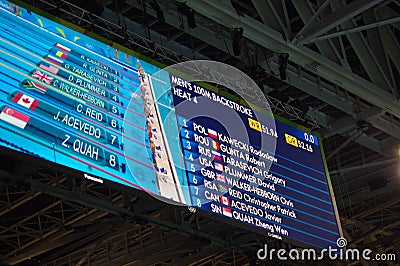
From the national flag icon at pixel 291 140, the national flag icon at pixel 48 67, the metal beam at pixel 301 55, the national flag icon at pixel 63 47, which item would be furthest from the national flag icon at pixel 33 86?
the national flag icon at pixel 291 140

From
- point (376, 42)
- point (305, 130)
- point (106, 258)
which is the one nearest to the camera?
point (305, 130)

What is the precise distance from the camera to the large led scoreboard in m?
6.75

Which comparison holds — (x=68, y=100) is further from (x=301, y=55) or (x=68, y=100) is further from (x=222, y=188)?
(x=301, y=55)

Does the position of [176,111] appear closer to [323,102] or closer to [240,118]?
[240,118]

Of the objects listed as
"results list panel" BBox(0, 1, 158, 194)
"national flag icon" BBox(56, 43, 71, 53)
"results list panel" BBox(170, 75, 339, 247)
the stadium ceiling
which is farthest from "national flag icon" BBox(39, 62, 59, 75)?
"results list panel" BBox(170, 75, 339, 247)

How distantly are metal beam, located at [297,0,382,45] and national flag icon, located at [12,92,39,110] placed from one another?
13.8 ft

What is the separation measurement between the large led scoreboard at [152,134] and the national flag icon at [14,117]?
0.01 meters

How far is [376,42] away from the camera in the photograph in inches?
417

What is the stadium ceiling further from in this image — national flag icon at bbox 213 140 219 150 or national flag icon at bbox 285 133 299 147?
national flag icon at bbox 213 140 219 150

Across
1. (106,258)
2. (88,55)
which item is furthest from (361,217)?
(88,55)

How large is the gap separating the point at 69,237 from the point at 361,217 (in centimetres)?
650

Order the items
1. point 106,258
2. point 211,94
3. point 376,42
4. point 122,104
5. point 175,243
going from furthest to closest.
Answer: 1. point 106,258
2. point 175,243
3. point 376,42
4. point 211,94
5. point 122,104

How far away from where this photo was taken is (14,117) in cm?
644

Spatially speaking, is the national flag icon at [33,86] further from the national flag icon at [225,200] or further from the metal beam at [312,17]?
the metal beam at [312,17]
